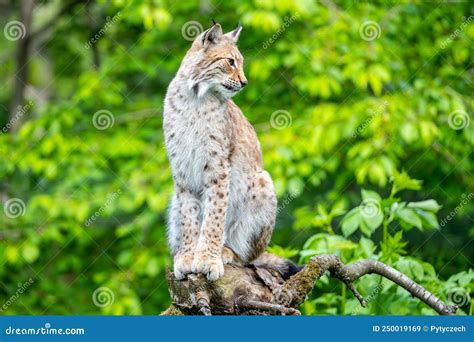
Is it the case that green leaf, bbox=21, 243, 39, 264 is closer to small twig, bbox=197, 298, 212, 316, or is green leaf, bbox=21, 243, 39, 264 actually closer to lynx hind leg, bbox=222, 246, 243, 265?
lynx hind leg, bbox=222, 246, 243, 265

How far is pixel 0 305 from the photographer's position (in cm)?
968

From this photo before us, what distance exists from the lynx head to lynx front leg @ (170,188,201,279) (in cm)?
70

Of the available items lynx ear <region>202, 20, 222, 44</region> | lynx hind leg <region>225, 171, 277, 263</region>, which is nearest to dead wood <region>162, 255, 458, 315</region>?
lynx hind leg <region>225, 171, 277, 263</region>

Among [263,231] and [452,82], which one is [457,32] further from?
[263,231]

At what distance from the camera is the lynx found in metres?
5.25

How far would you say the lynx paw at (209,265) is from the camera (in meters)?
4.86

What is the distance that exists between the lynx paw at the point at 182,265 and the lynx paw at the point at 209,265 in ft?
0.25

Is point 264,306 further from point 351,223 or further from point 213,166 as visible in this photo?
point 213,166

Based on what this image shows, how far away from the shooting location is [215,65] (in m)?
5.18

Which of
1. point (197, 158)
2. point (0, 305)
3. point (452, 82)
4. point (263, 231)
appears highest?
point (452, 82)

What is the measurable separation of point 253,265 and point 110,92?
15.7 feet

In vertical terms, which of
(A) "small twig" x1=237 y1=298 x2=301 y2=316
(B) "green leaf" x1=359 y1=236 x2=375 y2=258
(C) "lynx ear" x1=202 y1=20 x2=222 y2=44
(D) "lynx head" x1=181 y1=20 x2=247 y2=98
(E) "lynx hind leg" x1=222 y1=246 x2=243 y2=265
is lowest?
(A) "small twig" x1=237 y1=298 x2=301 y2=316

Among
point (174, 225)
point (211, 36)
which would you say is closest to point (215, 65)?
point (211, 36)

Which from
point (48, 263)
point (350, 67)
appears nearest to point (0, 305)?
point (48, 263)
